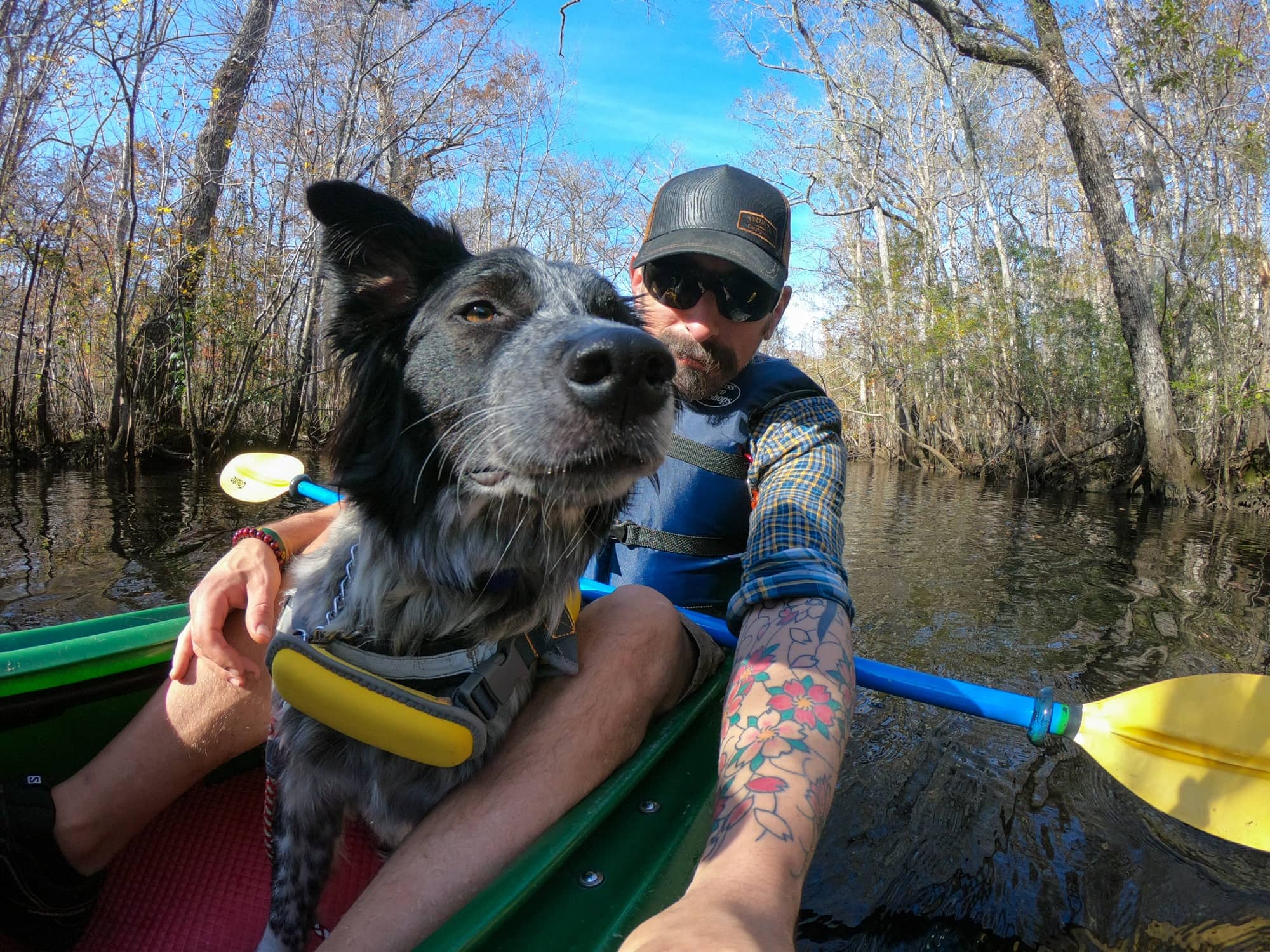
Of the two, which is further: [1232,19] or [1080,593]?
[1232,19]

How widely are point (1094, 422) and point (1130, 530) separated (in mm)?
7227

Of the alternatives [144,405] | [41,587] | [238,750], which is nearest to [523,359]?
[238,750]

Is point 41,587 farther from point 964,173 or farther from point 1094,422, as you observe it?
point 964,173

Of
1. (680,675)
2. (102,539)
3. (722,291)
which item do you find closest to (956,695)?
(680,675)

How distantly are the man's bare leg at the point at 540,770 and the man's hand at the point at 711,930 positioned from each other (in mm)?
555

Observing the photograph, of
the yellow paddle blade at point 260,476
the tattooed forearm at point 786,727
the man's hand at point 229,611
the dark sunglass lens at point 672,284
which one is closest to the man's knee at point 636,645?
the tattooed forearm at point 786,727

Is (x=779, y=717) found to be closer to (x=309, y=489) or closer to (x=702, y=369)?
(x=702, y=369)

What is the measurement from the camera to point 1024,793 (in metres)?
3.55

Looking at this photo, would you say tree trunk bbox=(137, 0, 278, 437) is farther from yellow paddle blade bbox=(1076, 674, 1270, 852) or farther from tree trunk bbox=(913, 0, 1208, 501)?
yellow paddle blade bbox=(1076, 674, 1270, 852)

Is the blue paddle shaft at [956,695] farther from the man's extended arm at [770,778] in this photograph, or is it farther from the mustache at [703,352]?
the mustache at [703,352]

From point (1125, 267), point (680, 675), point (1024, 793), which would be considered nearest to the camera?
point (680, 675)

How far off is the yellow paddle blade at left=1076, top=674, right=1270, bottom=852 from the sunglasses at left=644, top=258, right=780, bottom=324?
80.2 inches

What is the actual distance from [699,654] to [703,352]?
4.19ft

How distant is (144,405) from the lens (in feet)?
38.3
